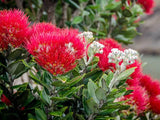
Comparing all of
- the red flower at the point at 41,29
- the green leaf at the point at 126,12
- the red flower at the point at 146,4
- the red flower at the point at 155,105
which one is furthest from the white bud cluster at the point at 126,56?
the red flower at the point at 146,4

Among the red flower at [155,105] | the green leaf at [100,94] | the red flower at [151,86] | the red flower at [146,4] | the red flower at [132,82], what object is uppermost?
the red flower at [146,4]

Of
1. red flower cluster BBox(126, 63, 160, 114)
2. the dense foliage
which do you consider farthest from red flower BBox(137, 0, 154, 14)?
the dense foliage

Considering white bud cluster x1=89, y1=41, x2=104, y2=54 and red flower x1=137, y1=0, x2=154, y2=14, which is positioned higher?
red flower x1=137, y1=0, x2=154, y2=14

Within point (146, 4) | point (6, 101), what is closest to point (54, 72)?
point (6, 101)

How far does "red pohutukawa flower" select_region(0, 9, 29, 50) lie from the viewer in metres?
0.31

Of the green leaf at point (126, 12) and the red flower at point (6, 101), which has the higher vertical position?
the green leaf at point (126, 12)

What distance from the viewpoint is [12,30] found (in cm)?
31

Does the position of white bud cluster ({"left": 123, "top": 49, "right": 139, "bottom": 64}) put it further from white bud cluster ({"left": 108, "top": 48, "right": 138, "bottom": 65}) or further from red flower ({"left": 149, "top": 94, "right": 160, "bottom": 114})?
red flower ({"left": 149, "top": 94, "right": 160, "bottom": 114})

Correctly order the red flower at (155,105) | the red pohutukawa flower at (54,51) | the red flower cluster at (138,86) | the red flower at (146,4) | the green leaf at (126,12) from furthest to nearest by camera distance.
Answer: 1. the red flower at (146,4)
2. the green leaf at (126,12)
3. the red flower at (155,105)
4. the red flower cluster at (138,86)
5. the red pohutukawa flower at (54,51)

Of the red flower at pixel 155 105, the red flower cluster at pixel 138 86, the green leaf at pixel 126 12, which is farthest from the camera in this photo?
the green leaf at pixel 126 12

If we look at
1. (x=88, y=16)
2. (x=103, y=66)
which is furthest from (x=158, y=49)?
(x=103, y=66)

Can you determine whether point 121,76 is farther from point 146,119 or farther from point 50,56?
point 146,119

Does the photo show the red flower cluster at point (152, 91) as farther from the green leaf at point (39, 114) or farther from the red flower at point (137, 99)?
the green leaf at point (39, 114)

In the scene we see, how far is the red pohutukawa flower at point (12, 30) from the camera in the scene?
31 centimetres
